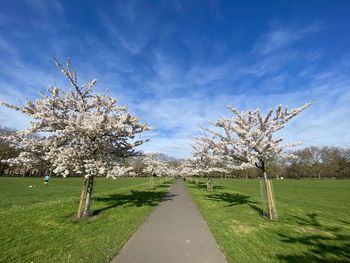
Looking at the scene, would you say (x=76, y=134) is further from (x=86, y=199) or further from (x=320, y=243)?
(x=320, y=243)

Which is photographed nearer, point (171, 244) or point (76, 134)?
point (171, 244)

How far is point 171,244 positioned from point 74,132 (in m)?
5.74

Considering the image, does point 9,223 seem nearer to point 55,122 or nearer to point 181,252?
point 55,122

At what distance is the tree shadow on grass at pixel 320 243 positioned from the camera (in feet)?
19.8

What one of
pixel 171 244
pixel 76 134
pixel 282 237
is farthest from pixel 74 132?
pixel 282 237

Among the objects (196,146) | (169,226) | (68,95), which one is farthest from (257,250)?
(196,146)

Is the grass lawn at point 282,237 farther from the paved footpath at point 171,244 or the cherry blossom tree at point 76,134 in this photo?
the cherry blossom tree at point 76,134

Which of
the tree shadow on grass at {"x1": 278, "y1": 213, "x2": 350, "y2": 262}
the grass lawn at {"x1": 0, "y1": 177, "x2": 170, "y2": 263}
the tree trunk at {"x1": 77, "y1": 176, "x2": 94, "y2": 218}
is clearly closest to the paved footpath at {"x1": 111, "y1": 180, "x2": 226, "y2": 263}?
the grass lawn at {"x1": 0, "y1": 177, "x2": 170, "y2": 263}

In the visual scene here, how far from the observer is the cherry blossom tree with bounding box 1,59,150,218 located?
9234 mm

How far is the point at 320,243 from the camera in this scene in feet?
24.1

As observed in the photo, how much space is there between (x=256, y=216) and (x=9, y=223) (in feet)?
33.8

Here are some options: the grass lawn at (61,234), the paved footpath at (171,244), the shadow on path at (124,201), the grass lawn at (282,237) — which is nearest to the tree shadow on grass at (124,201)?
the shadow on path at (124,201)

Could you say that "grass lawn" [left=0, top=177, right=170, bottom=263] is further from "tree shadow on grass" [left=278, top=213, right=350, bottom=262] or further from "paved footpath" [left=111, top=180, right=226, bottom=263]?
"tree shadow on grass" [left=278, top=213, right=350, bottom=262]

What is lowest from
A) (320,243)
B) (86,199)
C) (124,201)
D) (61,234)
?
(320,243)
